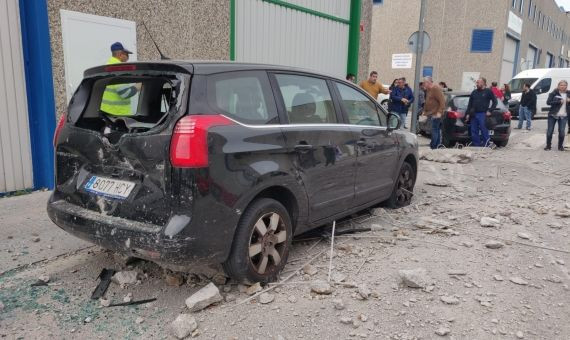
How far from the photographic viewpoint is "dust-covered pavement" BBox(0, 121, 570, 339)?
3.11 metres

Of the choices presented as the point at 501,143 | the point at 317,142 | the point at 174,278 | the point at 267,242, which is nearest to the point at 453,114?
the point at 501,143

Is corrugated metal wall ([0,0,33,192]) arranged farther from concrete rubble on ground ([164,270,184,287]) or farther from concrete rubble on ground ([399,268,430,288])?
concrete rubble on ground ([399,268,430,288])

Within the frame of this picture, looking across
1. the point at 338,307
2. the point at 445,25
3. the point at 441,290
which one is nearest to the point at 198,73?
the point at 338,307

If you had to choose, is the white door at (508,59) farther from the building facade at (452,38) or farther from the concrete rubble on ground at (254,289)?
the concrete rubble on ground at (254,289)

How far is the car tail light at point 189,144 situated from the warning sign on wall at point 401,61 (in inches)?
1186

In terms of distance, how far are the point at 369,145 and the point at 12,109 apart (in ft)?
14.7

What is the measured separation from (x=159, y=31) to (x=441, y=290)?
575cm

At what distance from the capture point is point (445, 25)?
3136cm

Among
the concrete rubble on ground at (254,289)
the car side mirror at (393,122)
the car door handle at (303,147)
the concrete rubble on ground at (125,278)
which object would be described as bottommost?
the concrete rubble on ground at (125,278)

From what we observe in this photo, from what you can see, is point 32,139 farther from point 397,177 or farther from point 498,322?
point 498,322

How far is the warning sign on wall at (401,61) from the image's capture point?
31.2 metres

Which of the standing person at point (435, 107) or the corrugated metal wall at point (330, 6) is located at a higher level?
the corrugated metal wall at point (330, 6)

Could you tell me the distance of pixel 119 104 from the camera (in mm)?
4203

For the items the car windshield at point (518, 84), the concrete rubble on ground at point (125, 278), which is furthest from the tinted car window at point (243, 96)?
the car windshield at point (518, 84)
